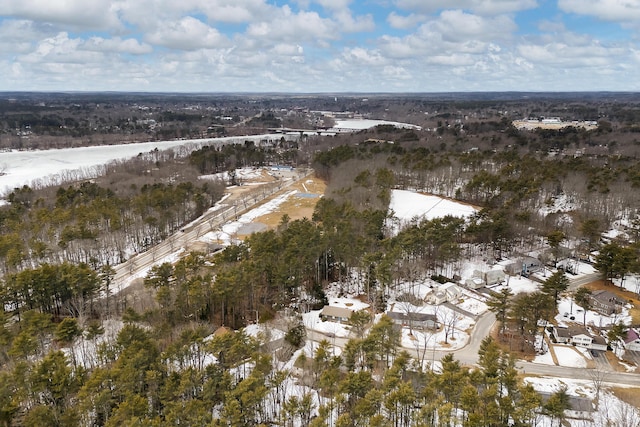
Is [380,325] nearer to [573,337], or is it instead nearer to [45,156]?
[573,337]

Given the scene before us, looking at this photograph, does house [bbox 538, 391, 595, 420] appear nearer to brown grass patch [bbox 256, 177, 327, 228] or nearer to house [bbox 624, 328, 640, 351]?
house [bbox 624, 328, 640, 351]

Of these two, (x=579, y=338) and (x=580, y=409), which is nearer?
(x=580, y=409)

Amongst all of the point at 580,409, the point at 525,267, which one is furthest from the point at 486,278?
the point at 580,409

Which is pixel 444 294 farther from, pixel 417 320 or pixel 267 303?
pixel 267 303

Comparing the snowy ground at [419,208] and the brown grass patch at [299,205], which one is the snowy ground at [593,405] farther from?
the brown grass patch at [299,205]

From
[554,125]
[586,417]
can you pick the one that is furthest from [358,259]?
[554,125]

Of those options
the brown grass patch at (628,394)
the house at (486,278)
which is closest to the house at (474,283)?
the house at (486,278)
